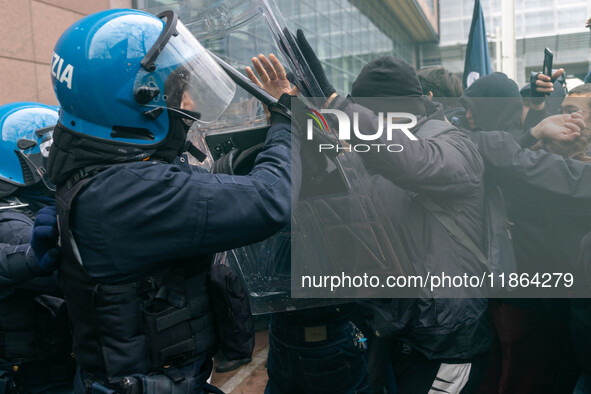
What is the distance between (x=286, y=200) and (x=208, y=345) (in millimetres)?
587

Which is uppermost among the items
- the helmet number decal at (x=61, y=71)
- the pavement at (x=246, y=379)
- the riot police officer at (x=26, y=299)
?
the helmet number decal at (x=61, y=71)

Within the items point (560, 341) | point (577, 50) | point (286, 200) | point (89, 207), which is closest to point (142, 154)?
point (89, 207)

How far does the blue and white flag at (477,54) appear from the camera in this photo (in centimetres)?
459

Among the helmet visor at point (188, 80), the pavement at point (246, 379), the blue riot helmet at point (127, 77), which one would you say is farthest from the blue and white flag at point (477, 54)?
the blue riot helmet at point (127, 77)

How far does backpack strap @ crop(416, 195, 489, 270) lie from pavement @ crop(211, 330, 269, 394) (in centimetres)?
248

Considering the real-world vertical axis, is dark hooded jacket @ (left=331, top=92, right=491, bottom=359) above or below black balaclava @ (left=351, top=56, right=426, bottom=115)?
below

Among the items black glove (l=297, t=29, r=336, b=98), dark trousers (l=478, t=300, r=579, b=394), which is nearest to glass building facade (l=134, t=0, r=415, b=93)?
black glove (l=297, t=29, r=336, b=98)

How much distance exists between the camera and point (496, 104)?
2.88m

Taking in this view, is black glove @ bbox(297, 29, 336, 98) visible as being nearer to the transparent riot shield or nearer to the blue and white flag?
the transparent riot shield

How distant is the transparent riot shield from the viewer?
5.74 feet

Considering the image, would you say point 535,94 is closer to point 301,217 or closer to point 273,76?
point 301,217

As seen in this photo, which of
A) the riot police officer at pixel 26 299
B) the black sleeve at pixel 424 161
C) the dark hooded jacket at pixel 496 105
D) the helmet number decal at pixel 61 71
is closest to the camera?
the helmet number decal at pixel 61 71

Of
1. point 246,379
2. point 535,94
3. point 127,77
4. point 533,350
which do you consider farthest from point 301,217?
point 246,379

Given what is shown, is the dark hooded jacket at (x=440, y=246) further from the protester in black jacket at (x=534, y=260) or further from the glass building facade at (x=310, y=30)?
the glass building facade at (x=310, y=30)
